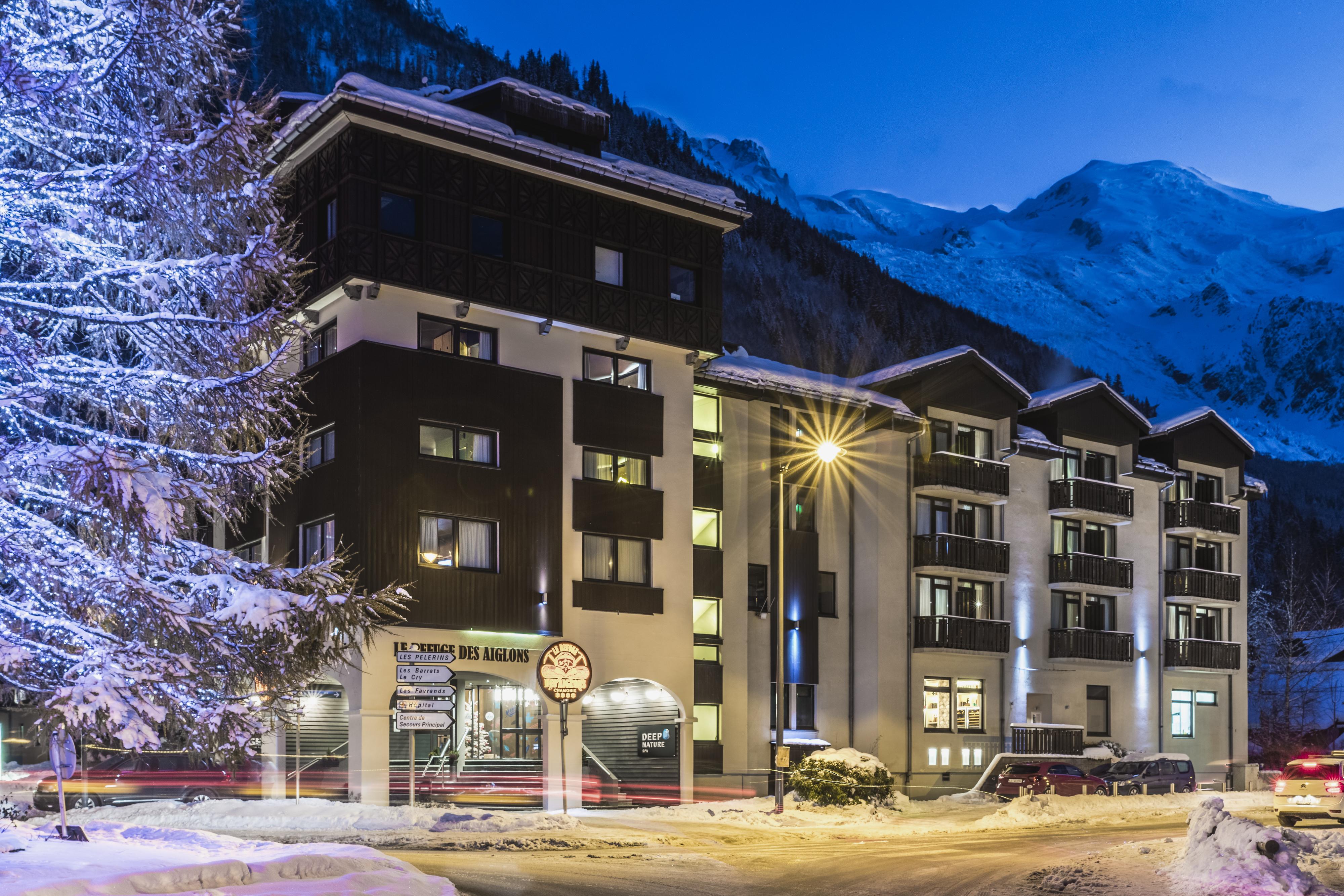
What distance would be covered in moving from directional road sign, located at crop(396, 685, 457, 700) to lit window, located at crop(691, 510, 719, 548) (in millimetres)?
13817

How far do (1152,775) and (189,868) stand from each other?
122 feet

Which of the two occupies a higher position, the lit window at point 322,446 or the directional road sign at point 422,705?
the lit window at point 322,446

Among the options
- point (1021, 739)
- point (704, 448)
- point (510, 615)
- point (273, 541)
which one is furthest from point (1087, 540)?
point (273, 541)

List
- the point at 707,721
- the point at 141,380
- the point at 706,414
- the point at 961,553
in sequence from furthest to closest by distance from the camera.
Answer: the point at 961,553, the point at 706,414, the point at 707,721, the point at 141,380

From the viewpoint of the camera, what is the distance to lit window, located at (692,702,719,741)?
132 feet

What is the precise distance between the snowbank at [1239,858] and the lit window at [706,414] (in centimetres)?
2191

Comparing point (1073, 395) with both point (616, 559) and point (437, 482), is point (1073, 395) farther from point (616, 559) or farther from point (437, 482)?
point (437, 482)

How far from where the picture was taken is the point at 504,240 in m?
36.3

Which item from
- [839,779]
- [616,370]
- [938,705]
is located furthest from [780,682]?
[938,705]

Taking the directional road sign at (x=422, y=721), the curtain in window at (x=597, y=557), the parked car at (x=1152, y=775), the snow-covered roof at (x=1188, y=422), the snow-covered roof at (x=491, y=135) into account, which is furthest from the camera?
the snow-covered roof at (x=1188, y=422)

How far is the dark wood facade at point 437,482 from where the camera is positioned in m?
33.5

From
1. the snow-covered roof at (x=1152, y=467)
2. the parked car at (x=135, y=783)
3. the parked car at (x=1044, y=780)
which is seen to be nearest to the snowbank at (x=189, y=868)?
the parked car at (x=135, y=783)

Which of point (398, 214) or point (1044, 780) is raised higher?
point (398, 214)

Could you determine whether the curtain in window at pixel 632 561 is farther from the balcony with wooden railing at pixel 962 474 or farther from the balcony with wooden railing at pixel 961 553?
the balcony with wooden railing at pixel 962 474
